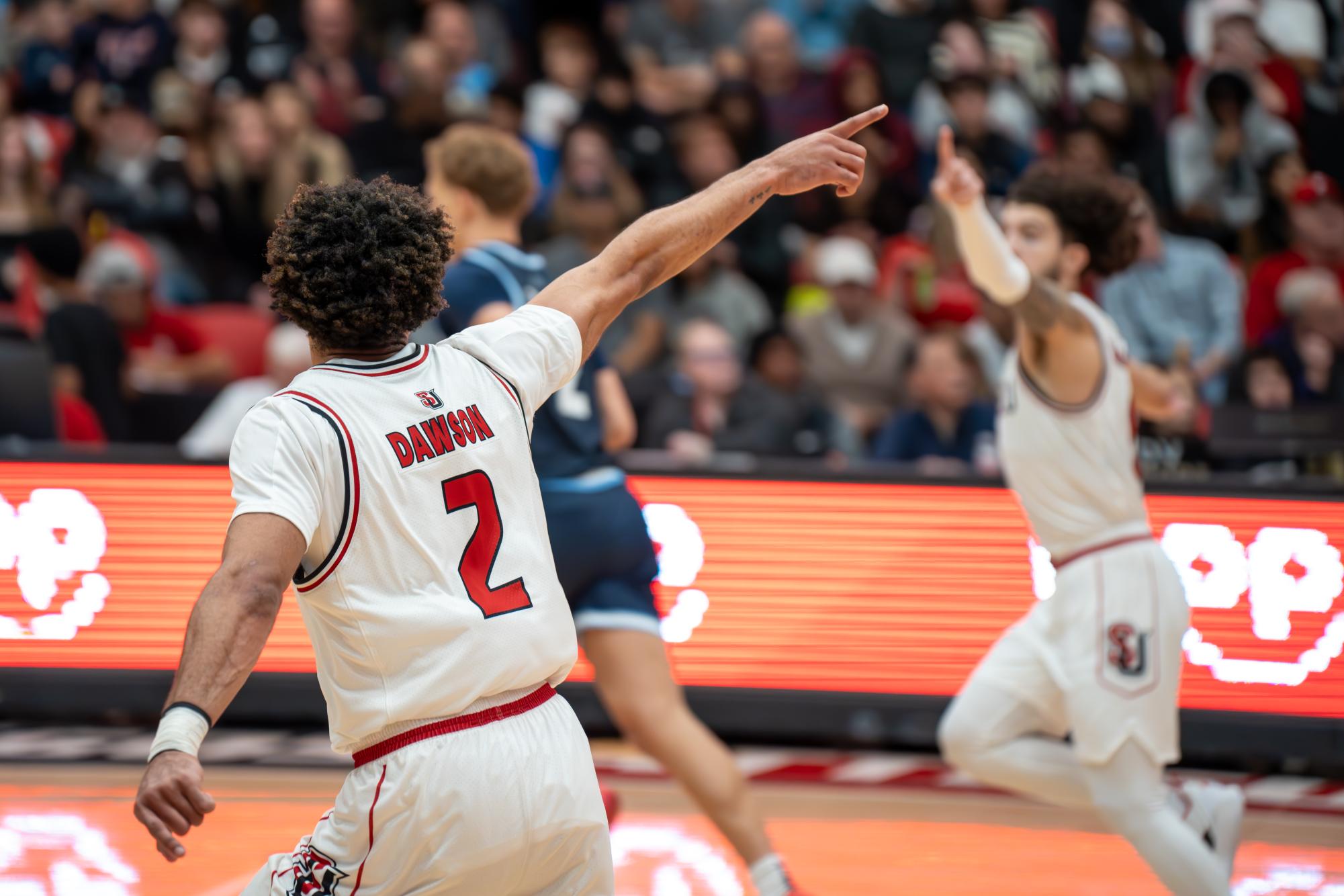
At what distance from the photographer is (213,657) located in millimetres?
2385

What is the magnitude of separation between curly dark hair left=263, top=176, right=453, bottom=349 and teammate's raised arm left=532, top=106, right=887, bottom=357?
40 centimetres

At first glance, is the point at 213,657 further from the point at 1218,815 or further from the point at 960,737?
the point at 1218,815

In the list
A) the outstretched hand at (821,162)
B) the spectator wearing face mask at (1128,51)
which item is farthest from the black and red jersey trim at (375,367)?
the spectator wearing face mask at (1128,51)

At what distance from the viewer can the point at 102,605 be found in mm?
6789

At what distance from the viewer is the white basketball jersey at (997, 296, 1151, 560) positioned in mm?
4352

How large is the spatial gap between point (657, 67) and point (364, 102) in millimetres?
2037

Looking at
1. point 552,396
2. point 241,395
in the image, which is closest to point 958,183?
point 552,396

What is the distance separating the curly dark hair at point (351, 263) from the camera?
8.72 ft

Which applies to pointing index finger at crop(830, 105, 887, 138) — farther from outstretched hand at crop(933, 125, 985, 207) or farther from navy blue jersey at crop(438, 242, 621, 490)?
navy blue jersey at crop(438, 242, 621, 490)

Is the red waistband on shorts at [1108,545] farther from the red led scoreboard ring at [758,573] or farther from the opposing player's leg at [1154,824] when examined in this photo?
the red led scoreboard ring at [758,573]

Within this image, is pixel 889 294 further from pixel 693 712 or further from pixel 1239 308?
pixel 693 712

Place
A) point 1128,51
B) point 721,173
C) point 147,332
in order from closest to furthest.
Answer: point 147,332 → point 721,173 → point 1128,51

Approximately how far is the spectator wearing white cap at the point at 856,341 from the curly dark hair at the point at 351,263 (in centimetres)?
613

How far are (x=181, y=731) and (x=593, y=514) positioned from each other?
2.41 metres
